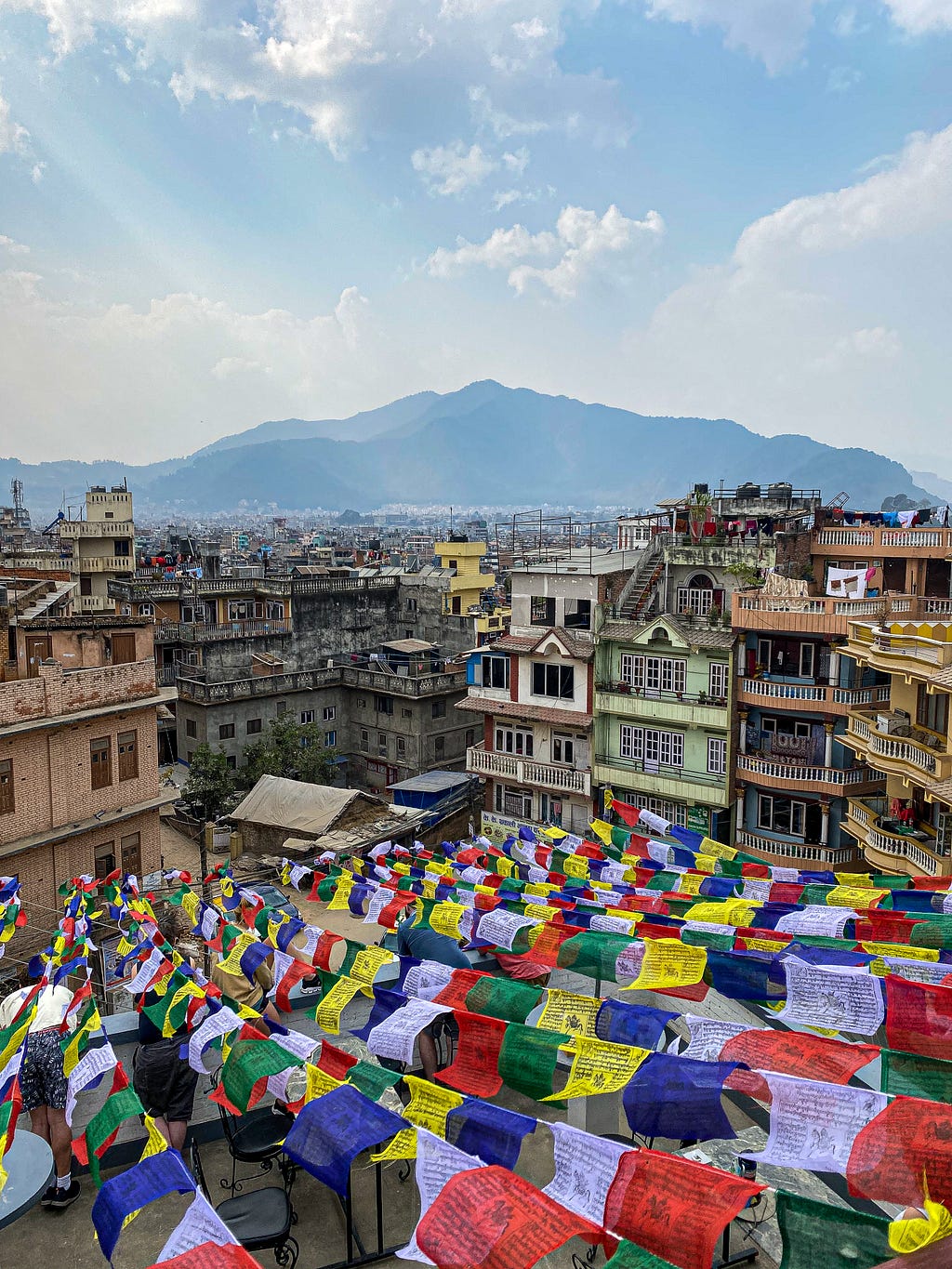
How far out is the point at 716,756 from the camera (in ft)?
103

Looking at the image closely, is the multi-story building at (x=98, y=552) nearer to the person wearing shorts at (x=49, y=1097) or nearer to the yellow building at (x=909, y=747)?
the yellow building at (x=909, y=747)

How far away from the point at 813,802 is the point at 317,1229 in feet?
77.0

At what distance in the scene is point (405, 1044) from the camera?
1004cm

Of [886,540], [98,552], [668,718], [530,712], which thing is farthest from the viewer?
[98,552]

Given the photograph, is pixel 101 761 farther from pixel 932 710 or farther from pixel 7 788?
pixel 932 710

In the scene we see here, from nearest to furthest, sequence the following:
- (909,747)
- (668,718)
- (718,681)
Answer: (909,747)
(718,681)
(668,718)

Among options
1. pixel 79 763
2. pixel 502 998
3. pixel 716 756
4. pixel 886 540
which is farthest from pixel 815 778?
pixel 79 763

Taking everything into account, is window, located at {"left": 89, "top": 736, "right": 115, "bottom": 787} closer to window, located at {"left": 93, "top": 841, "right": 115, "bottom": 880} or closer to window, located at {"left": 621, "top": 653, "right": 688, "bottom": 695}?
window, located at {"left": 93, "top": 841, "right": 115, "bottom": 880}

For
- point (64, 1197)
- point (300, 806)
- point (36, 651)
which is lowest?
point (300, 806)

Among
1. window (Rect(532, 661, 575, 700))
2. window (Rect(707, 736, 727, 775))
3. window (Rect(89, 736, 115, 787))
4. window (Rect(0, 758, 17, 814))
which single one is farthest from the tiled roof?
window (Rect(0, 758, 17, 814))

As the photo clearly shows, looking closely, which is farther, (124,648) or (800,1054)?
(124,648)

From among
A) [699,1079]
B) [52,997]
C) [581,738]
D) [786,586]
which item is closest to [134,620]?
[581,738]

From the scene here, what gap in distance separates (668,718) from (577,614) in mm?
5679

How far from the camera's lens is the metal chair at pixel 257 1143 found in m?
10.2
